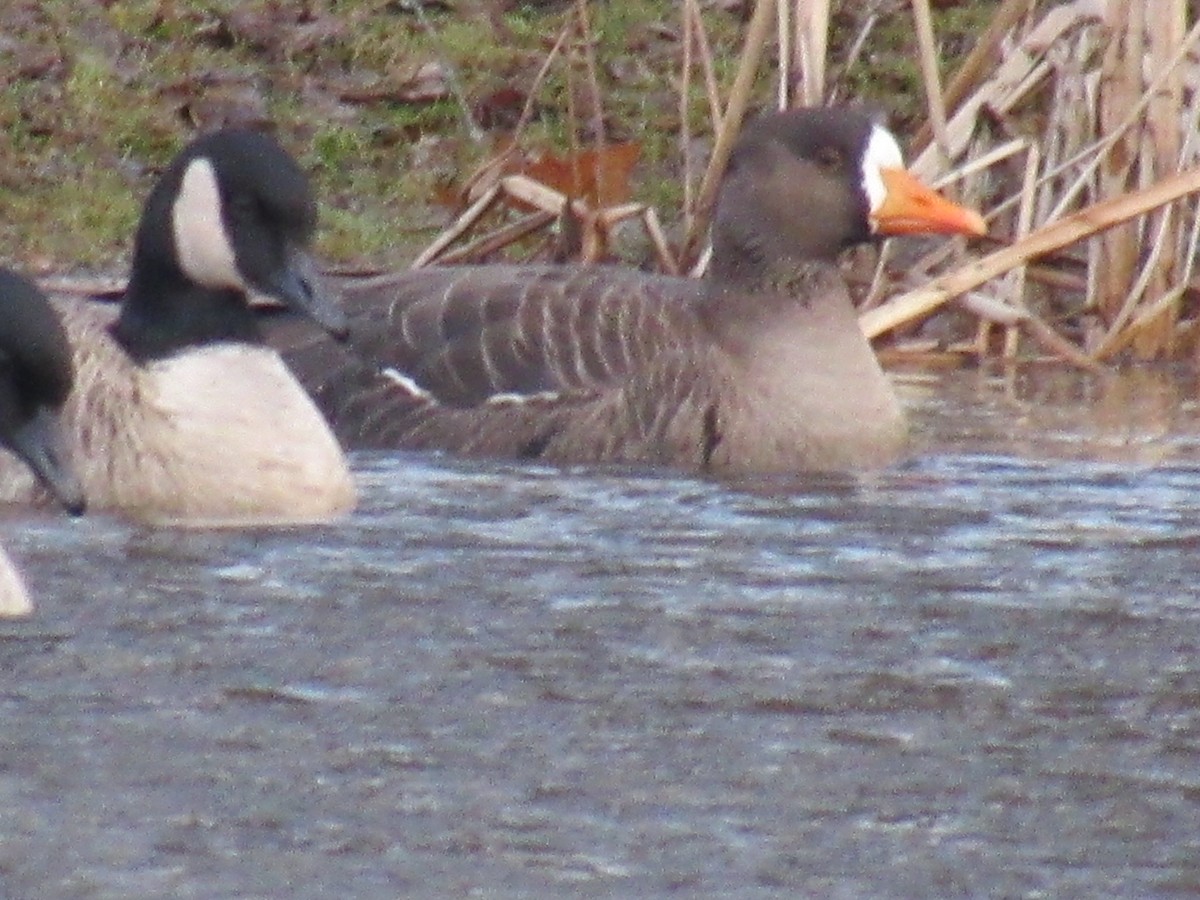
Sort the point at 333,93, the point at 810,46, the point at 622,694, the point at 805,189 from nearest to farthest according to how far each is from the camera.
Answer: the point at 622,694
the point at 805,189
the point at 810,46
the point at 333,93

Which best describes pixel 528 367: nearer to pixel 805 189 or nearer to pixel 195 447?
pixel 805 189

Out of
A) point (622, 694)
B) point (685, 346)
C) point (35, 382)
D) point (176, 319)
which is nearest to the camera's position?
point (622, 694)

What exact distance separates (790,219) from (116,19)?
16.2 ft

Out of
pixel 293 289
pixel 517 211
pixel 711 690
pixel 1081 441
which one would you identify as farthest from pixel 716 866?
pixel 517 211

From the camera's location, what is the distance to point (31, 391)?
7.36m

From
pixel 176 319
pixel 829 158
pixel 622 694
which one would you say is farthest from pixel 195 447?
pixel 829 158

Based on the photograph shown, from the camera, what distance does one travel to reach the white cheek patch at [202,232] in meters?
9.13

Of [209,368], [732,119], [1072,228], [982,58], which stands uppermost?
[982,58]

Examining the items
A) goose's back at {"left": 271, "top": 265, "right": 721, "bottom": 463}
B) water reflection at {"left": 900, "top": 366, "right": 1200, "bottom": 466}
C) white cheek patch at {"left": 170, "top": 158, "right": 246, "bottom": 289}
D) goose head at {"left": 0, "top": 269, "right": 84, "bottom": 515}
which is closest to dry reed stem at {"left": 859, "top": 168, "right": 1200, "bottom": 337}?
water reflection at {"left": 900, "top": 366, "right": 1200, "bottom": 466}

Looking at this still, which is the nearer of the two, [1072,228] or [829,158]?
[829,158]

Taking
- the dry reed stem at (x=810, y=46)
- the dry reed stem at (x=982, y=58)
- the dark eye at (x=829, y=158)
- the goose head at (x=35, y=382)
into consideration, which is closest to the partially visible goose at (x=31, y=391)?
the goose head at (x=35, y=382)

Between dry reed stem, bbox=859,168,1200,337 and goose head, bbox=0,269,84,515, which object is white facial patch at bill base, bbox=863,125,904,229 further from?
goose head, bbox=0,269,84,515

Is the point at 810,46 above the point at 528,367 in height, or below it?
above

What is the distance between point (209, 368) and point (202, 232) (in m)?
0.37
